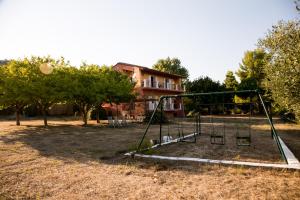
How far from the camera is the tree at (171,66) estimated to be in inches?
2852

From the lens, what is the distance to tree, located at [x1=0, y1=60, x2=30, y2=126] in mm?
20453

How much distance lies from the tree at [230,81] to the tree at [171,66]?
2515 cm

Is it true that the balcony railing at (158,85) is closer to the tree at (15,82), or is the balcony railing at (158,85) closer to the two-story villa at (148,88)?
the two-story villa at (148,88)

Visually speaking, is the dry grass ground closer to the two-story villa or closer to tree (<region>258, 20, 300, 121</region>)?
tree (<region>258, 20, 300, 121</region>)

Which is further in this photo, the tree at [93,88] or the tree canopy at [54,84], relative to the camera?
the tree at [93,88]

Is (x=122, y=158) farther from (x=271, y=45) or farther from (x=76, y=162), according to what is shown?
(x=271, y=45)

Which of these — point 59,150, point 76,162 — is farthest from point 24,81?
point 76,162

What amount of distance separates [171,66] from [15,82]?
184ft

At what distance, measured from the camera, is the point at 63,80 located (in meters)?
22.0

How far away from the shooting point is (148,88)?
3578cm

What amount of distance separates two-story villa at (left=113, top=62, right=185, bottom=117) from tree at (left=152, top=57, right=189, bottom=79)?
97.5 ft

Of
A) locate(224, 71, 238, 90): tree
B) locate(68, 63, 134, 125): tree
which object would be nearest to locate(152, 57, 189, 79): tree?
locate(224, 71, 238, 90): tree

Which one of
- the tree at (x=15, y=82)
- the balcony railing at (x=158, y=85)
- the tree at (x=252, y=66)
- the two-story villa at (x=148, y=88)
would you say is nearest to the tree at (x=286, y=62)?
the tree at (x=15, y=82)

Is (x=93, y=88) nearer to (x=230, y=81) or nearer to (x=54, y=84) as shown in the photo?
(x=54, y=84)
